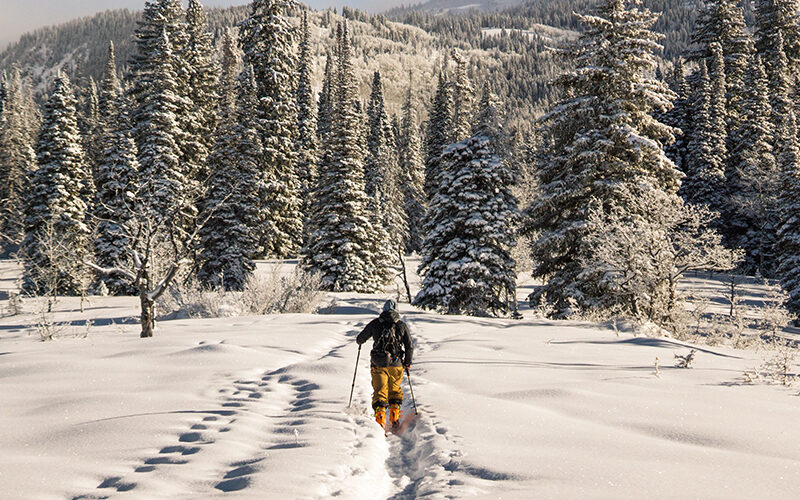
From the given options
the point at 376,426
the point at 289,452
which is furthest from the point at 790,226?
the point at 289,452

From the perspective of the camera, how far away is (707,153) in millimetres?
44594

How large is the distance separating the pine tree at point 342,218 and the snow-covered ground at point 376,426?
1983 centimetres

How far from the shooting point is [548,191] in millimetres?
19703

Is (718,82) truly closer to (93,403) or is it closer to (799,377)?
(799,377)

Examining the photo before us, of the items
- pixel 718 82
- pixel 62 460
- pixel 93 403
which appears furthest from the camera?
pixel 718 82

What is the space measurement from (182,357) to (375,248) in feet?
82.1

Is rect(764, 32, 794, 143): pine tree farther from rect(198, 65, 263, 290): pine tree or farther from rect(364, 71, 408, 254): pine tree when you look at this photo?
rect(198, 65, 263, 290): pine tree

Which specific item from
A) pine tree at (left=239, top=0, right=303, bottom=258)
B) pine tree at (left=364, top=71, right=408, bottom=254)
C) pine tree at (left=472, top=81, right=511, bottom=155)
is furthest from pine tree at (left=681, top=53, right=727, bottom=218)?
pine tree at (left=239, top=0, right=303, bottom=258)

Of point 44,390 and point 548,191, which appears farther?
point 548,191

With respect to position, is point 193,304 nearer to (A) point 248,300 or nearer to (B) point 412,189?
(A) point 248,300

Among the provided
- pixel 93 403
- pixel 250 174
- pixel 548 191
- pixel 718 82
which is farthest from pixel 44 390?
pixel 718 82

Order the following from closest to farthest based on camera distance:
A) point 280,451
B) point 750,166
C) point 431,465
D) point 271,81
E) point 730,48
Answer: point 431,465 < point 280,451 < point 271,81 < point 750,166 < point 730,48

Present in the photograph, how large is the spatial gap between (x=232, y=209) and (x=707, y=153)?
41585 mm

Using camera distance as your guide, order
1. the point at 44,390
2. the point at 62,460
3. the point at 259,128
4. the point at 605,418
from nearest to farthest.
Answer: the point at 62,460
the point at 605,418
the point at 44,390
the point at 259,128
